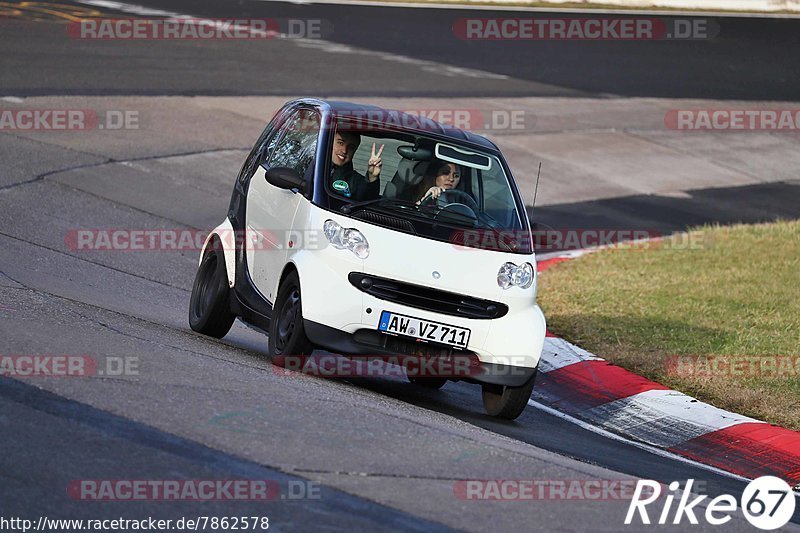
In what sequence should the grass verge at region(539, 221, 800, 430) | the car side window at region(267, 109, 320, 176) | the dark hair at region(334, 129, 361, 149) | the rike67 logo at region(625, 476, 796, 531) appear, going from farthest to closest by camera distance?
the grass verge at region(539, 221, 800, 430) < the car side window at region(267, 109, 320, 176) < the dark hair at region(334, 129, 361, 149) < the rike67 logo at region(625, 476, 796, 531)

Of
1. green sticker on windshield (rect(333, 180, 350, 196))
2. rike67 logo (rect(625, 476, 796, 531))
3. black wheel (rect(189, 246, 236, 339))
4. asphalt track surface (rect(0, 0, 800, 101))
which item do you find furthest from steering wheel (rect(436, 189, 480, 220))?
asphalt track surface (rect(0, 0, 800, 101))

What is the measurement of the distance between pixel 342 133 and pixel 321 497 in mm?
3663

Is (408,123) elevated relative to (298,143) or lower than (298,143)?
elevated

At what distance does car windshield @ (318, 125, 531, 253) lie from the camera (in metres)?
8.59

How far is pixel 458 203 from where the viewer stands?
8953mm

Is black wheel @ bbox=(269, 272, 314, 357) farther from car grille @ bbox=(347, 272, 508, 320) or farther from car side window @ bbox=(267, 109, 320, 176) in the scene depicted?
car side window @ bbox=(267, 109, 320, 176)

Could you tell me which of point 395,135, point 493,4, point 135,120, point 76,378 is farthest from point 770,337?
point 493,4

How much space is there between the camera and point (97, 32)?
25031mm

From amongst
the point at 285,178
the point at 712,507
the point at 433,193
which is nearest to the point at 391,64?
the point at 433,193

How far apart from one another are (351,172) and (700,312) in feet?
15.6

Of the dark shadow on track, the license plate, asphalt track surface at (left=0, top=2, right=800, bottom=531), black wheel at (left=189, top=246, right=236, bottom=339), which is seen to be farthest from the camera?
the dark shadow on track

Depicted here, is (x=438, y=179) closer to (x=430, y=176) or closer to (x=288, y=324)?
(x=430, y=176)

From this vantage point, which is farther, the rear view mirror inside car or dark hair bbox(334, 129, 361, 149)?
the rear view mirror inside car

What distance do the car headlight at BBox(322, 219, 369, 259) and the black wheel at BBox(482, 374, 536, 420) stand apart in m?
1.31
